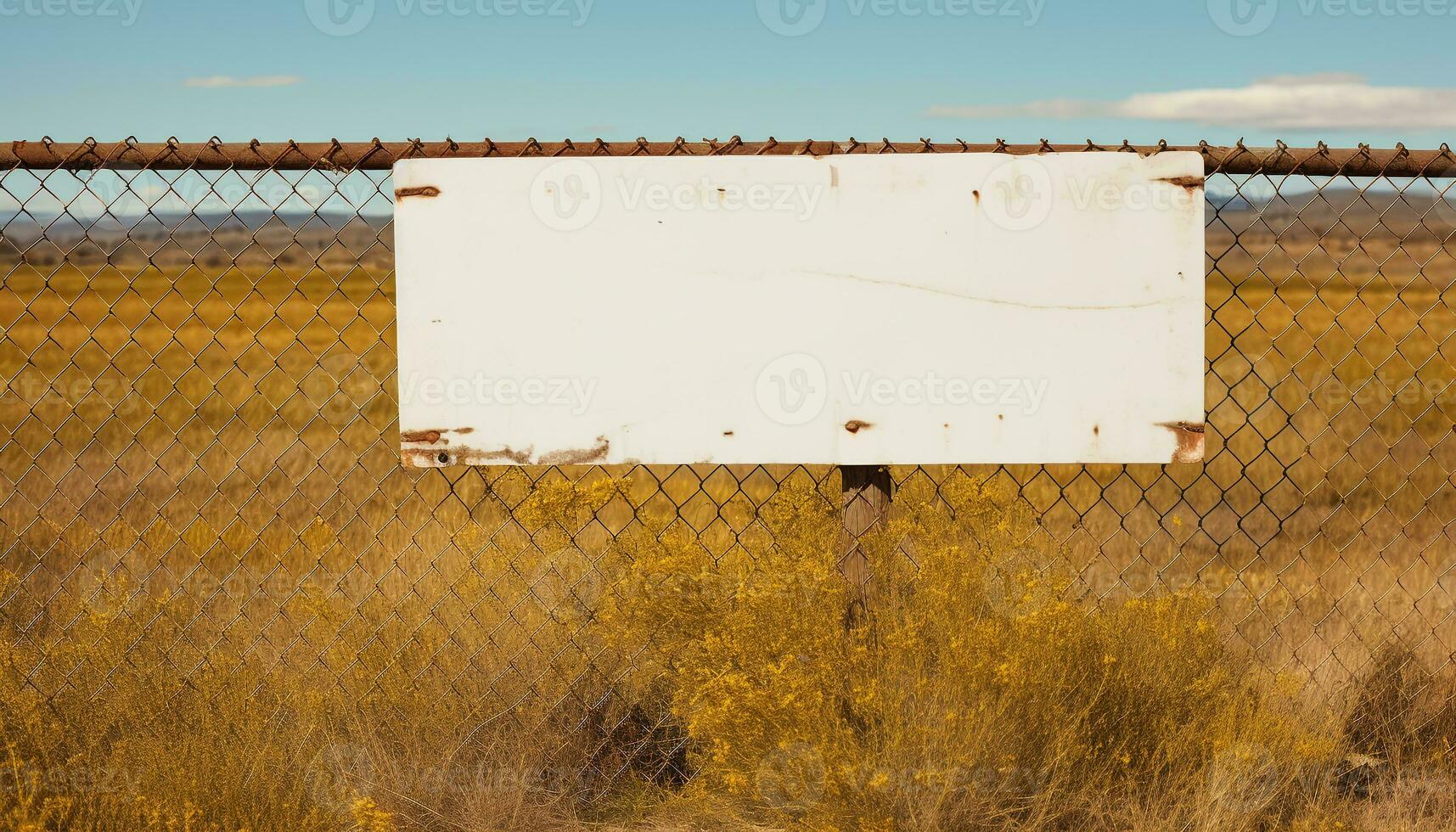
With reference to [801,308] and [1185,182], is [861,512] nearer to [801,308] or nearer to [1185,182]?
[801,308]

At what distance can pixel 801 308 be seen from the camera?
8.48 feet

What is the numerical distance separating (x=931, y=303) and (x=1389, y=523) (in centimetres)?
530

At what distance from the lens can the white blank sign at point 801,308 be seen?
2588mm

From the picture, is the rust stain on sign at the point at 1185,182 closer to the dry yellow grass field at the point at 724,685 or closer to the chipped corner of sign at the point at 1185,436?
the dry yellow grass field at the point at 724,685

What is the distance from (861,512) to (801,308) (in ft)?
1.95

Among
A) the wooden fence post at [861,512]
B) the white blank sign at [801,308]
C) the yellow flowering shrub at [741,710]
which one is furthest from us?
the wooden fence post at [861,512]

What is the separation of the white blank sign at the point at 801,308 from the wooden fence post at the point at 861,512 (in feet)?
0.31

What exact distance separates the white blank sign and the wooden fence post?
9 cm

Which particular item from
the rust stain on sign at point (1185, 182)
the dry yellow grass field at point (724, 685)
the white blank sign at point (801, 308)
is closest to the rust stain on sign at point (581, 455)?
the white blank sign at point (801, 308)

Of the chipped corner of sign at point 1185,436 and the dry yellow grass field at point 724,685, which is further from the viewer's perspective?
the chipped corner of sign at point 1185,436

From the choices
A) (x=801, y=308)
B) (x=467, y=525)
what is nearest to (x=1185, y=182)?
(x=801, y=308)

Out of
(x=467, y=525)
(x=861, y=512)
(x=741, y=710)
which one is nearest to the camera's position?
(x=741, y=710)

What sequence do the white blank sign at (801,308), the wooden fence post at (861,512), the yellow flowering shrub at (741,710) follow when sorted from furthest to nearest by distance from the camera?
the wooden fence post at (861,512)
the white blank sign at (801,308)
the yellow flowering shrub at (741,710)

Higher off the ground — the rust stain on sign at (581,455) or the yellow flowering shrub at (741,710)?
the rust stain on sign at (581,455)
